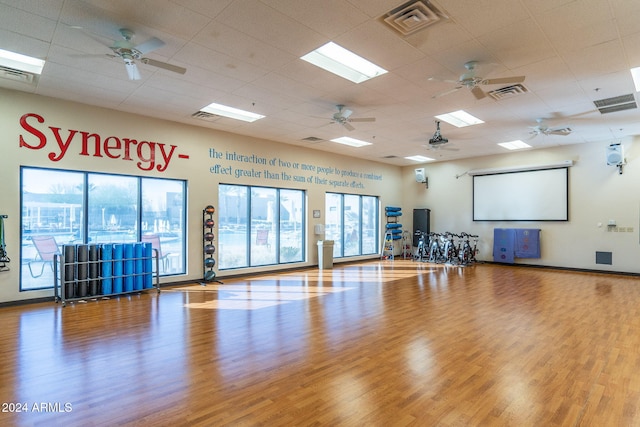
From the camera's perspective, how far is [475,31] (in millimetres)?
3938

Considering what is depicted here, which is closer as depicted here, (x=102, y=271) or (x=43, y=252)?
(x=43, y=252)

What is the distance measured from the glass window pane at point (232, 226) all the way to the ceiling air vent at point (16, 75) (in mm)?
3999

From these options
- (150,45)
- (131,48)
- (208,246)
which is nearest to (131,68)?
(131,48)

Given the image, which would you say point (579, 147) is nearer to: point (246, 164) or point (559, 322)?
point (559, 322)

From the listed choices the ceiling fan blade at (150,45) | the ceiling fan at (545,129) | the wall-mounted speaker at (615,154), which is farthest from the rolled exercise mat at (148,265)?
the wall-mounted speaker at (615,154)

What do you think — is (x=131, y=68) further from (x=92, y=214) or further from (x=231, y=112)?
(x=92, y=214)

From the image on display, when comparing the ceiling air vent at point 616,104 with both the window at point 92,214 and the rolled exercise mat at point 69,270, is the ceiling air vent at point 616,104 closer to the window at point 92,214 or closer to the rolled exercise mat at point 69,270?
the window at point 92,214

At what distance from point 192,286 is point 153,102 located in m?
3.75

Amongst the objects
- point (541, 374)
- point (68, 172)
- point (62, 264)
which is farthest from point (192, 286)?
point (541, 374)

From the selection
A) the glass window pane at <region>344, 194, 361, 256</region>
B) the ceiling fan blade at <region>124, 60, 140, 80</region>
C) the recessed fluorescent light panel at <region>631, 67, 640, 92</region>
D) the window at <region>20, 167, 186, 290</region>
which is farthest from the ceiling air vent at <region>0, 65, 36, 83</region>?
the recessed fluorescent light panel at <region>631, 67, 640, 92</region>

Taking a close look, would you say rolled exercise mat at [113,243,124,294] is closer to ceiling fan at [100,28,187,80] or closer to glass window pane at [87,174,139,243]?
glass window pane at [87,174,139,243]

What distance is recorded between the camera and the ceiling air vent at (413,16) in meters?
3.50

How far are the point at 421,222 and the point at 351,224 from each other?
2.80 m

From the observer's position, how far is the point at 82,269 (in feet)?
19.8
